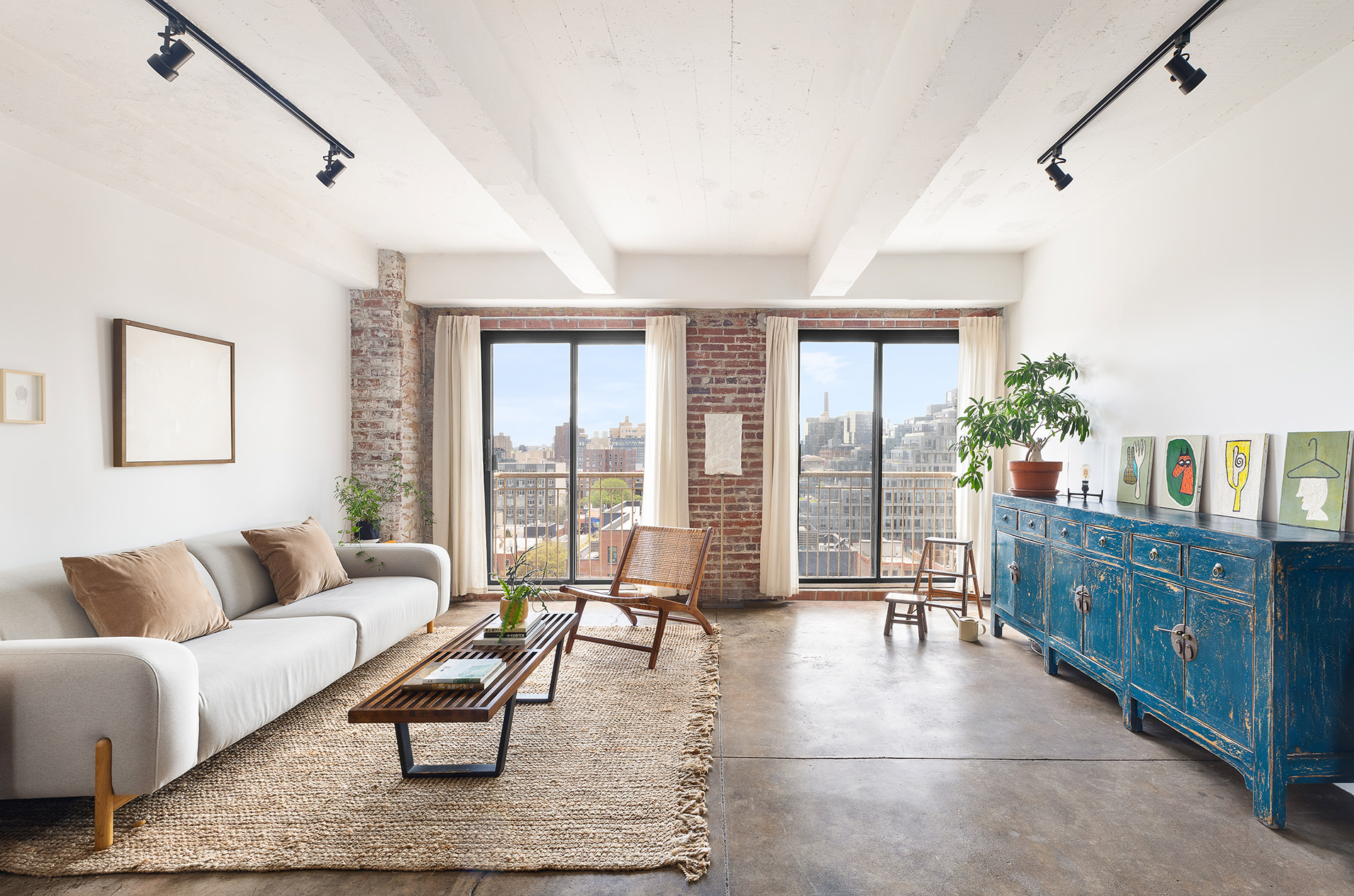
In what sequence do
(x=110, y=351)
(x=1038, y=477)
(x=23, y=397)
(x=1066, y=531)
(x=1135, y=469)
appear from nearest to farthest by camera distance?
(x=23, y=397) < (x=110, y=351) < (x=1066, y=531) < (x=1135, y=469) < (x=1038, y=477)

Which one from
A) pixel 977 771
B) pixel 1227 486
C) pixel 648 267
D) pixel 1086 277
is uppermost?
pixel 648 267

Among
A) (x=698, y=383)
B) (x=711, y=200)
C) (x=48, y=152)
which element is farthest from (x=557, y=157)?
(x=698, y=383)

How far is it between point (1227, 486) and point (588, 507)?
4236 mm

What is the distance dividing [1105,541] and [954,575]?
1.66m

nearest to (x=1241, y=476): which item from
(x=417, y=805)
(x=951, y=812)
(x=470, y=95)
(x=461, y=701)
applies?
(x=951, y=812)

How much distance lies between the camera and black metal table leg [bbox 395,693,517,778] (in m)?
2.44

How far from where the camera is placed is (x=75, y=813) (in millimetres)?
2234

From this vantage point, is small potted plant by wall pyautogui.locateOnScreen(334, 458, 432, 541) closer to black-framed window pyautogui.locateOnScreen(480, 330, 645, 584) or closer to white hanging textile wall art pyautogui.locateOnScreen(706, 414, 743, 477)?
black-framed window pyautogui.locateOnScreen(480, 330, 645, 584)

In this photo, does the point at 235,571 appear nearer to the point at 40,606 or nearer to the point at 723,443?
the point at 40,606

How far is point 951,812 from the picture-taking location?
2.27 metres

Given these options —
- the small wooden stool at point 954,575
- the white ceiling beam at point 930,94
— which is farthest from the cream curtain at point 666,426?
the white ceiling beam at point 930,94

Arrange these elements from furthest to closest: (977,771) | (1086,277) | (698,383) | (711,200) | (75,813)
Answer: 1. (698,383)
2. (1086,277)
3. (711,200)
4. (977,771)
5. (75,813)

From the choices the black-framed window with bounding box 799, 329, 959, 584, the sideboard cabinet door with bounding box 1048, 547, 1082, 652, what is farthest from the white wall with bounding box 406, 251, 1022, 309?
the sideboard cabinet door with bounding box 1048, 547, 1082, 652

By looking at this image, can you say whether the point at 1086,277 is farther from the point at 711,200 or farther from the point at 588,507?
the point at 588,507
